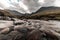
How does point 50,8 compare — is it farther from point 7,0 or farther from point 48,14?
point 7,0

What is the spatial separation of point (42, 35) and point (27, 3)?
1.33 m

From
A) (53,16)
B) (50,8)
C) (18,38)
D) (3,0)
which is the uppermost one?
(3,0)

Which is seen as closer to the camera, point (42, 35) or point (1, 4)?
point (42, 35)

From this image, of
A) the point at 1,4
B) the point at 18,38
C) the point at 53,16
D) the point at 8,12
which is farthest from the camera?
the point at 1,4

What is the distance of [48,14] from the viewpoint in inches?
67.0

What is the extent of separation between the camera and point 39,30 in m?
0.95

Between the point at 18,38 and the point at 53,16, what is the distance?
2.95ft

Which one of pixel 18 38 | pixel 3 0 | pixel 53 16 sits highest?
pixel 3 0

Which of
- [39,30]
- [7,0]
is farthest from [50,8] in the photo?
[39,30]

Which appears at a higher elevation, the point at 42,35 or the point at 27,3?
the point at 27,3

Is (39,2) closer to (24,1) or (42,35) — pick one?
(24,1)

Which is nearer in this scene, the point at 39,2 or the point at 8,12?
the point at 8,12

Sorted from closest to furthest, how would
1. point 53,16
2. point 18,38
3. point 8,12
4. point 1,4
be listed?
point 18,38 < point 53,16 < point 8,12 < point 1,4

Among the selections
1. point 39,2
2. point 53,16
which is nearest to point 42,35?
point 53,16
